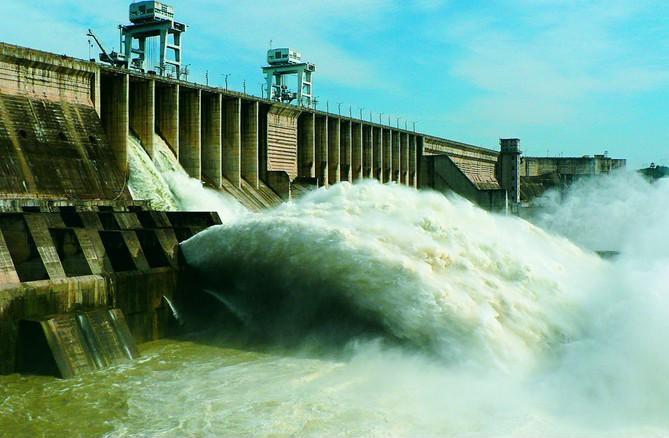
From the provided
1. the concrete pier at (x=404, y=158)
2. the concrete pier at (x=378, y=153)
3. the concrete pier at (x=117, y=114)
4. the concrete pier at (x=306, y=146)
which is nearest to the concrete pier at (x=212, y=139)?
the concrete pier at (x=117, y=114)

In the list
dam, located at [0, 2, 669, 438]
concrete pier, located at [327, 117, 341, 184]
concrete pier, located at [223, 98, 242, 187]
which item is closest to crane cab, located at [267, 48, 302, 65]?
concrete pier, located at [327, 117, 341, 184]

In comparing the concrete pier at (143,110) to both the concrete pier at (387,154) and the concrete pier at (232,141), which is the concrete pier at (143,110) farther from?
the concrete pier at (387,154)

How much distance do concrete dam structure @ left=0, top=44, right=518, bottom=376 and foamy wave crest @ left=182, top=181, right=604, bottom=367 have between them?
6.84ft

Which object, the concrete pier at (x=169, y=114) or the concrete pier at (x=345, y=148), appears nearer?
the concrete pier at (x=169, y=114)

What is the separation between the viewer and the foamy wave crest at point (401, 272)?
1244cm

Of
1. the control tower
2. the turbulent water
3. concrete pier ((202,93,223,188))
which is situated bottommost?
the turbulent water

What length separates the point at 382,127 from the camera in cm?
5178

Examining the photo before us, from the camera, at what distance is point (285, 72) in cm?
5819

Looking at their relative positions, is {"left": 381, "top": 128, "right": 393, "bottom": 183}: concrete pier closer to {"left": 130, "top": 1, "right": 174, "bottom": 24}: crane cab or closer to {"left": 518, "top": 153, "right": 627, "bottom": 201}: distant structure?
{"left": 130, "top": 1, "right": 174, "bottom": 24}: crane cab

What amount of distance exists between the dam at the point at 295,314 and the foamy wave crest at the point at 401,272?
0.05 m

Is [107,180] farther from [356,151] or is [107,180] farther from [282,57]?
[282,57]

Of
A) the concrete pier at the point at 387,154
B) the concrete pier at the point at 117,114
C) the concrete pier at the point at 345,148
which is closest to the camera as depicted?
the concrete pier at the point at 117,114

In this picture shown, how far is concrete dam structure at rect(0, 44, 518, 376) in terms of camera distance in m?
11.6

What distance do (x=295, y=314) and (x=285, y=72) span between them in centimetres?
4668
